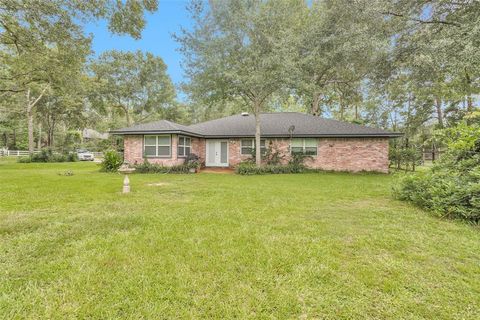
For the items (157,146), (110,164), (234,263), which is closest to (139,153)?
(157,146)

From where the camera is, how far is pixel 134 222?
428 cm

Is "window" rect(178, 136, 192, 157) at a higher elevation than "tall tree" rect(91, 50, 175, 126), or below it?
below

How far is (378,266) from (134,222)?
3811 mm

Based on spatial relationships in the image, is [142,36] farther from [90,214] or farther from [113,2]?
[90,214]

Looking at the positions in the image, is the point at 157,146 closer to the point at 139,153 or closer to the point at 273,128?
the point at 139,153

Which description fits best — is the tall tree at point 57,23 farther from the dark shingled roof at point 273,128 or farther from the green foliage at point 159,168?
the green foliage at point 159,168

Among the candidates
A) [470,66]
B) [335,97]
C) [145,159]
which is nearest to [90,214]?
[145,159]

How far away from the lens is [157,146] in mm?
13438

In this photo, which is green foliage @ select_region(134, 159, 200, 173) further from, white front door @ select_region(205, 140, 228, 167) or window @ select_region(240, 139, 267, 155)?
window @ select_region(240, 139, 267, 155)

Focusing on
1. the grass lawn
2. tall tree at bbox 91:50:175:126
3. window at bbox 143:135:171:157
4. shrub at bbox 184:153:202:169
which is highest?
tall tree at bbox 91:50:175:126

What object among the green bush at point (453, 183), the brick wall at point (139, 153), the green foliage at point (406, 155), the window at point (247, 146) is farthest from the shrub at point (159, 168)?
the green foliage at point (406, 155)

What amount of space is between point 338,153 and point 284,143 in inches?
122

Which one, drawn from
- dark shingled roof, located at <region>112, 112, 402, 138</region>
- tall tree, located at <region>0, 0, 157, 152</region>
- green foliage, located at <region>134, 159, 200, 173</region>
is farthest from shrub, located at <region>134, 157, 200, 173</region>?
tall tree, located at <region>0, 0, 157, 152</region>

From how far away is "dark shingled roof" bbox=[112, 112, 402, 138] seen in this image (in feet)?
43.0
